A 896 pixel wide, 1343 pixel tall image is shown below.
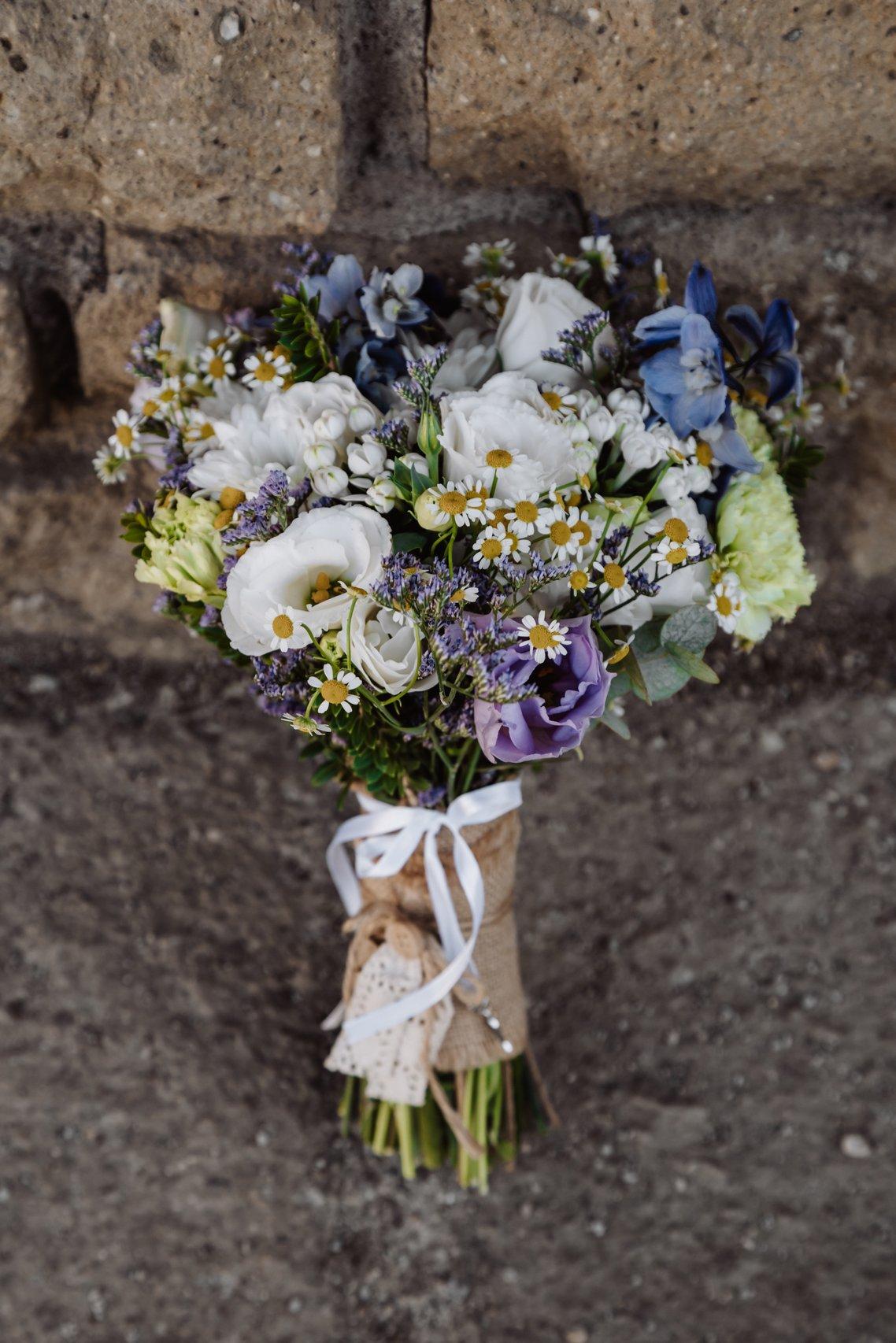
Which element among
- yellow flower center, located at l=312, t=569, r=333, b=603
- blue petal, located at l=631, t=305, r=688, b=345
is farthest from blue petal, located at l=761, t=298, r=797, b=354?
yellow flower center, located at l=312, t=569, r=333, b=603

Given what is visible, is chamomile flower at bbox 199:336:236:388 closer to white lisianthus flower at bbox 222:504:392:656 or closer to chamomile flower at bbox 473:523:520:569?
white lisianthus flower at bbox 222:504:392:656

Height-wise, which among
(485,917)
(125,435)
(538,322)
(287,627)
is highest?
(538,322)

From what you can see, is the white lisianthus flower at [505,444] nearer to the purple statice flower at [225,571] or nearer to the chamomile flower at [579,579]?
the chamomile flower at [579,579]

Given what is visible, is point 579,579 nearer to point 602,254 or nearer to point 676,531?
point 676,531

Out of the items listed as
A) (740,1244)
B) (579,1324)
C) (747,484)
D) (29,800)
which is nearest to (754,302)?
(747,484)

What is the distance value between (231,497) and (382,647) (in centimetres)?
22

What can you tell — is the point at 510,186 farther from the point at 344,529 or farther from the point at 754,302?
the point at 344,529

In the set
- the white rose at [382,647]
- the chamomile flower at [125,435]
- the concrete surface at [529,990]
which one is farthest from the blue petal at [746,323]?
the chamomile flower at [125,435]

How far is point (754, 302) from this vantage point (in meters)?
1.31

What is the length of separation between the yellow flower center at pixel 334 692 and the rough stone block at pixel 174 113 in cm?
67

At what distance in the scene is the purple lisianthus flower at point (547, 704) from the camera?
2.91ft

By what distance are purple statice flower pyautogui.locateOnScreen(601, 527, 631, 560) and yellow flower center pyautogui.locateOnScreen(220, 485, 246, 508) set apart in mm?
353

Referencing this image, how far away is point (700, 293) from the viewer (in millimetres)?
1045

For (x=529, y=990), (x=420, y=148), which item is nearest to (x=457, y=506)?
(x=420, y=148)
